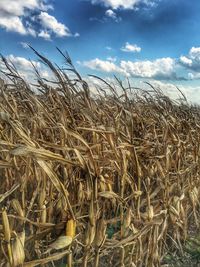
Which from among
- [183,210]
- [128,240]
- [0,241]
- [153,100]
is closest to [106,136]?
[128,240]

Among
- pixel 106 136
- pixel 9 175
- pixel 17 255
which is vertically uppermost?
pixel 106 136

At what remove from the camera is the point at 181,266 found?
350cm

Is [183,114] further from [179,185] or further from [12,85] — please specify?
[12,85]

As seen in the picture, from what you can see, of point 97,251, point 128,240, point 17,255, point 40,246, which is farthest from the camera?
point 40,246

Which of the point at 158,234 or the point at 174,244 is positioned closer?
the point at 158,234

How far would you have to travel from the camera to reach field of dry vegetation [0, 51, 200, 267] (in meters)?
Answer: 2.12

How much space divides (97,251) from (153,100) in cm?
212

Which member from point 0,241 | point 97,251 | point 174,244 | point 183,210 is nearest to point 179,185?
point 183,210

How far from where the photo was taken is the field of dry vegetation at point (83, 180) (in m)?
2.12

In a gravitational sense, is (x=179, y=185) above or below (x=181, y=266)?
above

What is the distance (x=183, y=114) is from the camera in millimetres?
4492

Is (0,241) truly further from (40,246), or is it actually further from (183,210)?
(183,210)

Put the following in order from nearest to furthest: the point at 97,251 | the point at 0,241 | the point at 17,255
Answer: the point at 17,255
the point at 0,241
the point at 97,251

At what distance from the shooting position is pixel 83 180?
2449 millimetres
